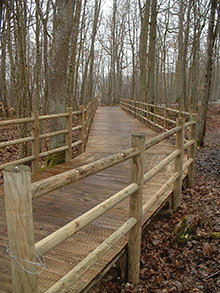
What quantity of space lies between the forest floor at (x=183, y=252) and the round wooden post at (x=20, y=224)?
4.34 feet

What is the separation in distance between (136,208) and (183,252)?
144 cm

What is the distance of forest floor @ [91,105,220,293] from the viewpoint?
3.51 meters

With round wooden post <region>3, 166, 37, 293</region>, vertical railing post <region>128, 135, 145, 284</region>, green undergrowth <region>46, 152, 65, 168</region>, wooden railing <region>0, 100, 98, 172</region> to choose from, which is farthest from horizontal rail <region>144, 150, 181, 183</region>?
green undergrowth <region>46, 152, 65, 168</region>

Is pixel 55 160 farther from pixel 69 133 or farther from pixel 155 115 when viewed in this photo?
pixel 155 115

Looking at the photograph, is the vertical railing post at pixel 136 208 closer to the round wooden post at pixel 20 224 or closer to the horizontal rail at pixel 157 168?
the horizontal rail at pixel 157 168

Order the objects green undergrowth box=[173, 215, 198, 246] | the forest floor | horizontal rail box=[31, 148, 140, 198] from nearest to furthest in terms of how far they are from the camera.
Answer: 1. horizontal rail box=[31, 148, 140, 198]
2. the forest floor
3. green undergrowth box=[173, 215, 198, 246]

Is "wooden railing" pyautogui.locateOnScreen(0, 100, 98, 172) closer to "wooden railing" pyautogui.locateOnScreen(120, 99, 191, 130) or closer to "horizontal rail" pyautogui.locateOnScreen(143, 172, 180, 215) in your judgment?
"horizontal rail" pyautogui.locateOnScreen(143, 172, 180, 215)

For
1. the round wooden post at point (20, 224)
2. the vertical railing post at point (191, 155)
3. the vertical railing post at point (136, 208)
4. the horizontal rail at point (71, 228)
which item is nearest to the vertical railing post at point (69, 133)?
the vertical railing post at point (191, 155)

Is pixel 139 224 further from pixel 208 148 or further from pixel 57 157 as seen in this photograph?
pixel 208 148

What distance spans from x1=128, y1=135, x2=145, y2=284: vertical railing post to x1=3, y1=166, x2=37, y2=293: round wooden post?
164 centimetres

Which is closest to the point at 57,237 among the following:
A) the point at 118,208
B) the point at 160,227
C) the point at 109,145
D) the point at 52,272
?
the point at 52,272

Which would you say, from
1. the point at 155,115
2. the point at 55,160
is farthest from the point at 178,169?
the point at 155,115

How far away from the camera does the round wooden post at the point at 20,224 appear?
181cm

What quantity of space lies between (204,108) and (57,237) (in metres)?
10.4
